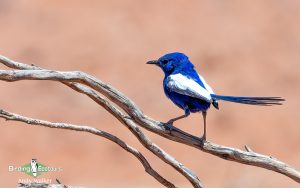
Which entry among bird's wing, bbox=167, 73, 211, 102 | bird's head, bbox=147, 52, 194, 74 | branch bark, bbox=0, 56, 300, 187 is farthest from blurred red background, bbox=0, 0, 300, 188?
branch bark, bbox=0, 56, 300, 187

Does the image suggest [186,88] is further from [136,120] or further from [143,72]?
[143,72]

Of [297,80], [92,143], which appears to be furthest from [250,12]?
[92,143]

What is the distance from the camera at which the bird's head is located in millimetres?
5031

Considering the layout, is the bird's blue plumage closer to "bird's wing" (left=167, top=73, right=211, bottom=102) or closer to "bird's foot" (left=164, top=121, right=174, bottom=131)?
"bird's wing" (left=167, top=73, right=211, bottom=102)

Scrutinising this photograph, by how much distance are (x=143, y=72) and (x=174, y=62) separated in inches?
396

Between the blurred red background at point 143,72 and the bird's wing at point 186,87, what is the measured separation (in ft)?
24.7

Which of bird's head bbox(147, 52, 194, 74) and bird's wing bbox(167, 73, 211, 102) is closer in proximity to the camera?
bird's wing bbox(167, 73, 211, 102)

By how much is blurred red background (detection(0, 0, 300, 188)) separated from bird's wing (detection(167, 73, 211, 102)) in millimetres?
7516

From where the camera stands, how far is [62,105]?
14375 millimetres

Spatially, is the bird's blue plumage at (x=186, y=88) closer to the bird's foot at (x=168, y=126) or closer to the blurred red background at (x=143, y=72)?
the bird's foot at (x=168, y=126)

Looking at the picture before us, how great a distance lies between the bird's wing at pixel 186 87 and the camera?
188 inches

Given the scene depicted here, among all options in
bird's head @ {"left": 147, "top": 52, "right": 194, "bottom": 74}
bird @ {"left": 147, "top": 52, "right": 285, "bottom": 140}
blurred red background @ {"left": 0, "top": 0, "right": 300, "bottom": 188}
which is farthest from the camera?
blurred red background @ {"left": 0, "top": 0, "right": 300, "bottom": 188}

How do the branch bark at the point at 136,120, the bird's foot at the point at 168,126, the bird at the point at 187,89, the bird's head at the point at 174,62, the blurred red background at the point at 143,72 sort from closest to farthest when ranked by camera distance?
the branch bark at the point at 136,120 < the bird's foot at the point at 168,126 < the bird at the point at 187,89 < the bird's head at the point at 174,62 < the blurred red background at the point at 143,72

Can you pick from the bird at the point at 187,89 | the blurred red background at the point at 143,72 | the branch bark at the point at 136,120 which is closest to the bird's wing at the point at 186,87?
the bird at the point at 187,89
